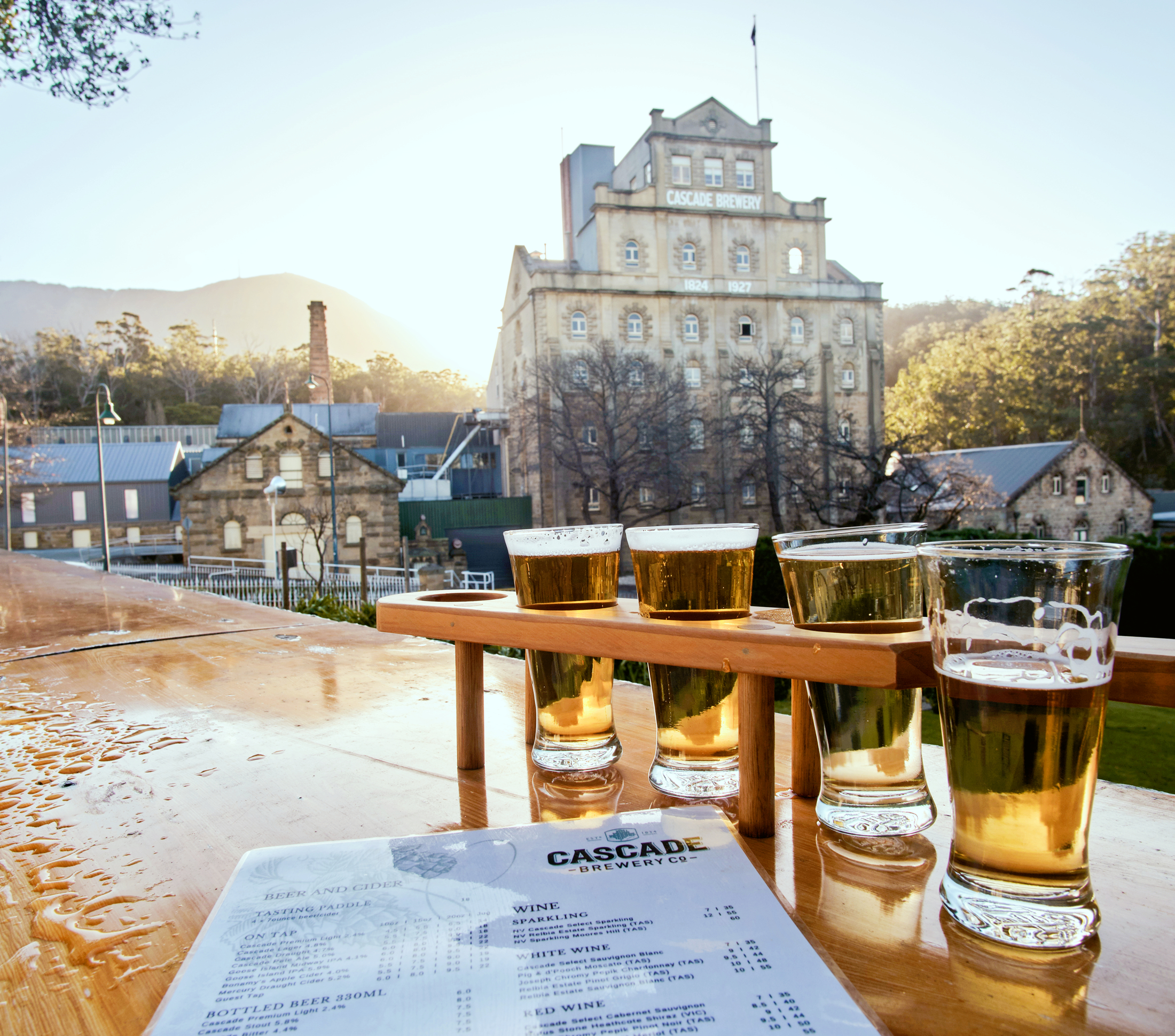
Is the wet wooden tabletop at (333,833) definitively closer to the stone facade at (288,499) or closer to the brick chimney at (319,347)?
the stone facade at (288,499)

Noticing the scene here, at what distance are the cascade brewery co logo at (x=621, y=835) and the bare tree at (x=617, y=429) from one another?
23538 millimetres

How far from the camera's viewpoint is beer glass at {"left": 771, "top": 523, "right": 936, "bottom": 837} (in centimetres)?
88

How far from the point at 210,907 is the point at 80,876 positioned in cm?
21

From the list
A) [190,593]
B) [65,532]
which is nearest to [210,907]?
[190,593]

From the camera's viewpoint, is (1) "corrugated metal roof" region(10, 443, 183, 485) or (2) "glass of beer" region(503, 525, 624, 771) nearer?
(2) "glass of beer" region(503, 525, 624, 771)

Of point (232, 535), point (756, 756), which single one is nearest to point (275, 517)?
point (232, 535)

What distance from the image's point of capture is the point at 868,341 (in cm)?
Result: 3222

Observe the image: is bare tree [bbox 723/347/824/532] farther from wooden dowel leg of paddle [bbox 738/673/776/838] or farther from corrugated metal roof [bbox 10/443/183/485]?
corrugated metal roof [bbox 10/443/183/485]

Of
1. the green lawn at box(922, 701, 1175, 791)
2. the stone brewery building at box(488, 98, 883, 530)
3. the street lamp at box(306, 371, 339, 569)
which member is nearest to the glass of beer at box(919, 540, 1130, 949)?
the green lawn at box(922, 701, 1175, 791)

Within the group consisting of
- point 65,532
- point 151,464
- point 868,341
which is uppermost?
point 868,341

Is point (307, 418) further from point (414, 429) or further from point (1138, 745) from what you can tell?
point (1138, 745)

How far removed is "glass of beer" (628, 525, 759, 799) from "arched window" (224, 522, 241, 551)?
25.2 meters

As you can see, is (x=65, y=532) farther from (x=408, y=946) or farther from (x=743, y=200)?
(x=408, y=946)

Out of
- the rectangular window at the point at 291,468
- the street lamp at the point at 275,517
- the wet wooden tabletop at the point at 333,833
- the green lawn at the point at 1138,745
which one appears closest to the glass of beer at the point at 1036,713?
the wet wooden tabletop at the point at 333,833
